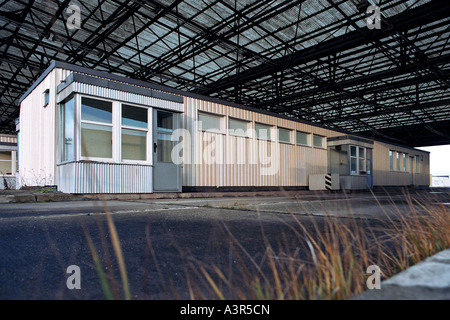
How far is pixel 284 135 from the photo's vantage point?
13.6 metres

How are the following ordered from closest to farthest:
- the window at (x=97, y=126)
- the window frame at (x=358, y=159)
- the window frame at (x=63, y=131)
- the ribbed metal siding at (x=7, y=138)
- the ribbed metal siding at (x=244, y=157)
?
the window frame at (x=63, y=131) < the window at (x=97, y=126) < the ribbed metal siding at (x=244, y=157) < the window frame at (x=358, y=159) < the ribbed metal siding at (x=7, y=138)

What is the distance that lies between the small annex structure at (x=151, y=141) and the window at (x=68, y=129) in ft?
0.09

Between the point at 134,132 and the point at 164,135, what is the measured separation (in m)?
1.02

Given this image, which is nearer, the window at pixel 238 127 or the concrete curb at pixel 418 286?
the concrete curb at pixel 418 286

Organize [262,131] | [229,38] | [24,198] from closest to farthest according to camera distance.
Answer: [24,198] → [262,131] → [229,38]

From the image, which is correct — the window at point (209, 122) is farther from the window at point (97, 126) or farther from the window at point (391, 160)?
the window at point (391, 160)

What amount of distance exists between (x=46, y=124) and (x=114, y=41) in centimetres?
726

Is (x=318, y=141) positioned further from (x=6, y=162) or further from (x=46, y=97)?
(x=6, y=162)

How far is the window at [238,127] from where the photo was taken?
37.3 feet

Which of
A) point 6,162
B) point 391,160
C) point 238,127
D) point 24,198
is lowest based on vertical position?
point 24,198

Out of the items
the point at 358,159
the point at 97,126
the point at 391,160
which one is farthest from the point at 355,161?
the point at 97,126

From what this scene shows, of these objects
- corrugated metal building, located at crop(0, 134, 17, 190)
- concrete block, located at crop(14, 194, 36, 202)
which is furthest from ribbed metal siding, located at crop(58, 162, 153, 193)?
corrugated metal building, located at crop(0, 134, 17, 190)

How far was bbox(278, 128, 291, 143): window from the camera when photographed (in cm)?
1334

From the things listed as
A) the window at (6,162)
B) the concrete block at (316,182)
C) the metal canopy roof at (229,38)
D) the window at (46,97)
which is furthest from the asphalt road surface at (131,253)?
the window at (6,162)
